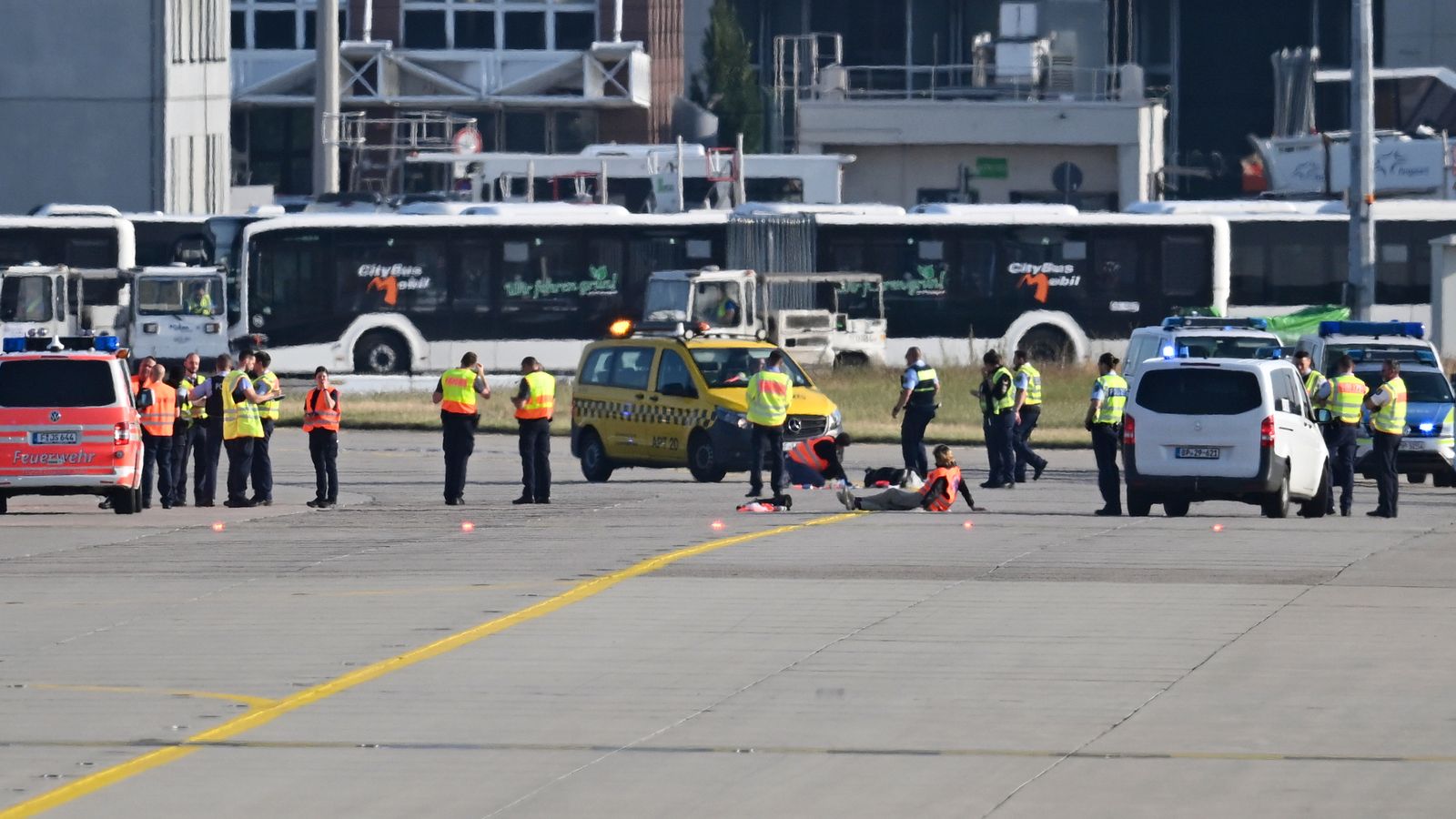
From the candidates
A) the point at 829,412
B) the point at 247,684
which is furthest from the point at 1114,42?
the point at 247,684

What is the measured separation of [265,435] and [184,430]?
111 centimetres

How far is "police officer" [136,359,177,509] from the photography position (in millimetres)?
25203

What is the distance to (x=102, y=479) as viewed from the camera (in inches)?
942

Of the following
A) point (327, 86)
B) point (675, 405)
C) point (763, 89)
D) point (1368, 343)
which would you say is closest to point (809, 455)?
point (675, 405)

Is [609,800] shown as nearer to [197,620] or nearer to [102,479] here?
[197,620]

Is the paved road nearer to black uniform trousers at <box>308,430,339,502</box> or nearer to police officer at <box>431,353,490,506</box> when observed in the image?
black uniform trousers at <box>308,430,339,502</box>

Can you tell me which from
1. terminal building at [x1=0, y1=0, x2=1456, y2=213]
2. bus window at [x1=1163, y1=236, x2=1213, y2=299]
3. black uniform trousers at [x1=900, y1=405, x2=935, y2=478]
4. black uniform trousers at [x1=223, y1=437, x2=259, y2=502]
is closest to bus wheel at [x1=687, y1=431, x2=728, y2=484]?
black uniform trousers at [x1=900, y1=405, x2=935, y2=478]

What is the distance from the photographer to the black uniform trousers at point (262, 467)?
25.2 metres

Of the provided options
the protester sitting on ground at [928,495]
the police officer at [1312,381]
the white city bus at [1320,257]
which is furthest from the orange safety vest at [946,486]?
the white city bus at [1320,257]

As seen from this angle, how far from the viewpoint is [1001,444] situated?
2788cm

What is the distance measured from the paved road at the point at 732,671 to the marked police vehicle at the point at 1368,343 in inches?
343

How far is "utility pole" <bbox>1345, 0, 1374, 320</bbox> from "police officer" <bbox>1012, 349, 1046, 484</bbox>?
379 inches

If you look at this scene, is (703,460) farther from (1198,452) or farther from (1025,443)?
(1198,452)

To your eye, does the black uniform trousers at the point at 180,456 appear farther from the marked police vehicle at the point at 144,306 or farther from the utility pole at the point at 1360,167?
the utility pole at the point at 1360,167
